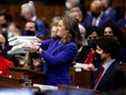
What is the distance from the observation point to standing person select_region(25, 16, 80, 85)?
6551 millimetres

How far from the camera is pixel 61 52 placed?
659 centimetres

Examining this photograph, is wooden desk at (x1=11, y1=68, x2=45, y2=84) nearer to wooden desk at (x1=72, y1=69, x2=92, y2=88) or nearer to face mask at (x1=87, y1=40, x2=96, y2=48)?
wooden desk at (x1=72, y1=69, x2=92, y2=88)

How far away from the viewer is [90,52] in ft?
24.3

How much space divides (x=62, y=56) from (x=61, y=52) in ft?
0.19

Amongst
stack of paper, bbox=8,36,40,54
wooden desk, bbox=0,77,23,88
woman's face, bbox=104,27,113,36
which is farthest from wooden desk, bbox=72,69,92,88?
woman's face, bbox=104,27,113,36

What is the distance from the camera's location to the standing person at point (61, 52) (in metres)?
6.55

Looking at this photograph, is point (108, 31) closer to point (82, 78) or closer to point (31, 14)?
point (82, 78)

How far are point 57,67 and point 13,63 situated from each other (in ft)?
3.06

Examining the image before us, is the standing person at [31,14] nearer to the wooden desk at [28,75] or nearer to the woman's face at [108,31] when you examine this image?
the woman's face at [108,31]

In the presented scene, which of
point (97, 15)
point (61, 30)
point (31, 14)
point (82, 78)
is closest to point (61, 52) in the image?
point (61, 30)

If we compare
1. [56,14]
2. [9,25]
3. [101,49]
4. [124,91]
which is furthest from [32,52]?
[56,14]

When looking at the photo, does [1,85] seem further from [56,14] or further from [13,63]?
[56,14]

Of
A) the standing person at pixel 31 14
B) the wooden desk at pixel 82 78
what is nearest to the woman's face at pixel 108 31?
the wooden desk at pixel 82 78

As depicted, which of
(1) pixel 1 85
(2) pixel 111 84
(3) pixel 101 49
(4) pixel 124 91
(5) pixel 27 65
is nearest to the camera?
(4) pixel 124 91
